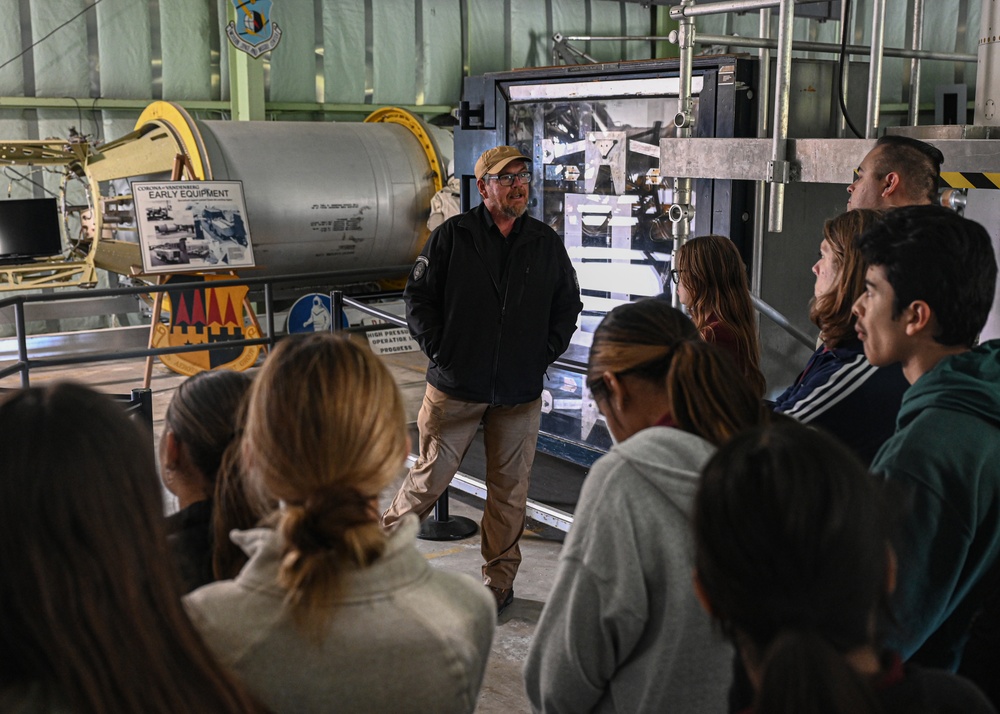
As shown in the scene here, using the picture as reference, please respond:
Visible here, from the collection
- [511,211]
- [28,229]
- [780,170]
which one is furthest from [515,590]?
[28,229]

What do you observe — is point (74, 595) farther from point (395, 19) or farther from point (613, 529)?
point (395, 19)

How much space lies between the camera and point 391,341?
30.6 ft

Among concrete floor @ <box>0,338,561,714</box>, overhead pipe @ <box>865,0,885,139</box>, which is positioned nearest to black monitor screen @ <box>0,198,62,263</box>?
concrete floor @ <box>0,338,561,714</box>

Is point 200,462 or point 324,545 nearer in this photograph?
point 324,545

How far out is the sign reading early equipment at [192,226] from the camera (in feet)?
25.5

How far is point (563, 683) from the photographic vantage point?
1634 mm

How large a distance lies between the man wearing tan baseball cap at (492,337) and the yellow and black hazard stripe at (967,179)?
146cm

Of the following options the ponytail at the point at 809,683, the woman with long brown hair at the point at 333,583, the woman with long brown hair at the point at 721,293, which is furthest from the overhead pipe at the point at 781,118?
the ponytail at the point at 809,683

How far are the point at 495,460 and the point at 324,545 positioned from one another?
2749 mm

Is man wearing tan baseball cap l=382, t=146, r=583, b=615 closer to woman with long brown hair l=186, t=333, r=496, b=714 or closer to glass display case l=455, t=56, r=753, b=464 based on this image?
glass display case l=455, t=56, r=753, b=464

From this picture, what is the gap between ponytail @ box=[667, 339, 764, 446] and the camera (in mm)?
1651

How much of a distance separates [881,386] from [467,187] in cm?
436

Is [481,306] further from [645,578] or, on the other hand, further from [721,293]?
[645,578]

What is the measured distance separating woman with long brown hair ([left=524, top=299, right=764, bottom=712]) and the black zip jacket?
2.30 meters
